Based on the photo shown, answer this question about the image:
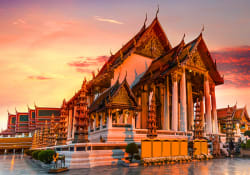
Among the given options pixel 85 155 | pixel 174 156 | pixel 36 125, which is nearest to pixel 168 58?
pixel 174 156

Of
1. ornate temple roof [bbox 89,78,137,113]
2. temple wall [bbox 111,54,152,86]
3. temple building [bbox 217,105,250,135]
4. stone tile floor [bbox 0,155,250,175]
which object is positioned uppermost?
temple wall [bbox 111,54,152,86]

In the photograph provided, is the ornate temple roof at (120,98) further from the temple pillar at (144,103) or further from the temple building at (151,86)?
the temple pillar at (144,103)

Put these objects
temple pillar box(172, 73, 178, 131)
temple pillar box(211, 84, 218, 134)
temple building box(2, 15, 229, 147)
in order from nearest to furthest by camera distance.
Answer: temple building box(2, 15, 229, 147) → temple pillar box(172, 73, 178, 131) → temple pillar box(211, 84, 218, 134)

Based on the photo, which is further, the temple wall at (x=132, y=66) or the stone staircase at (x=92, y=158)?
the temple wall at (x=132, y=66)

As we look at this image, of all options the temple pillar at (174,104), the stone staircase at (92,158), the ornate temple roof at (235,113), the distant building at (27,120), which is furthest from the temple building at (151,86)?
the distant building at (27,120)

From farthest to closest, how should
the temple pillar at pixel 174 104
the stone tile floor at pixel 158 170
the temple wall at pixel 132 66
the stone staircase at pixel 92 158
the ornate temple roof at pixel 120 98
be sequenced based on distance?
1. the temple wall at pixel 132 66
2. the temple pillar at pixel 174 104
3. the ornate temple roof at pixel 120 98
4. the stone staircase at pixel 92 158
5. the stone tile floor at pixel 158 170

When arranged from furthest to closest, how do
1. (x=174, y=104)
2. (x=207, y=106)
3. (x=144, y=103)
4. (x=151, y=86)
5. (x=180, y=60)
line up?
(x=144, y=103) < (x=151, y=86) < (x=207, y=106) < (x=180, y=60) < (x=174, y=104)

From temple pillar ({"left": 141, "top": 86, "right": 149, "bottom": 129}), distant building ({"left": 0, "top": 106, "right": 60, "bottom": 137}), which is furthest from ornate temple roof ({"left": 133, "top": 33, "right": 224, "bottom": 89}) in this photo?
distant building ({"left": 0, "top": 106, "right": 60, "bottom": 137})

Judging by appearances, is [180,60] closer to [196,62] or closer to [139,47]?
[196,62]

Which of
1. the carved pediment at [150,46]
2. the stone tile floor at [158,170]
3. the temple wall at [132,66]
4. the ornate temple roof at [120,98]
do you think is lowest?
the stone tile floor at [158,170]

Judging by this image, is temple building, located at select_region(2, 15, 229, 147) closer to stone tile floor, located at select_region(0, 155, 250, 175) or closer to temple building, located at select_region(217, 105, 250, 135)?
stone tile floor, located at select_region(0, 155, 250, 175)

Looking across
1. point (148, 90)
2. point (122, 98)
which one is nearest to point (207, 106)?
point (148, 90)

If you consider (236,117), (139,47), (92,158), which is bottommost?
(92,158)

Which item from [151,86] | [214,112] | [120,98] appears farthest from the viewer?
[214,112]
